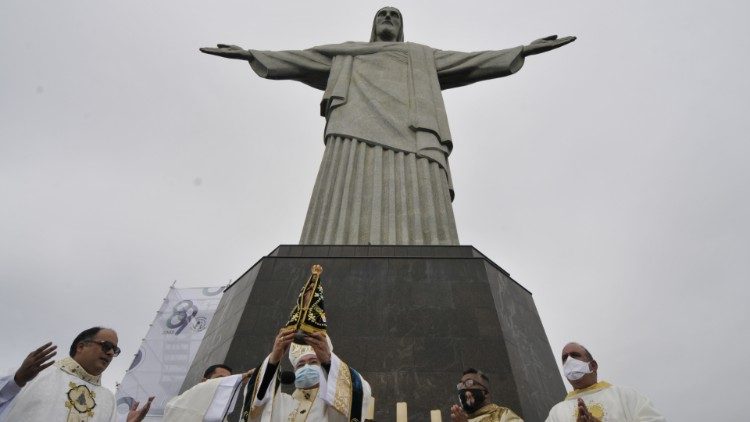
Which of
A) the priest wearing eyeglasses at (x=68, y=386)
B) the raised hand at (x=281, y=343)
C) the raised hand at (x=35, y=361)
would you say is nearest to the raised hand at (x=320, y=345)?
the raised hand at (x=281, y=343)

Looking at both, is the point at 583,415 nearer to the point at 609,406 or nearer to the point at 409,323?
the point at 609,406

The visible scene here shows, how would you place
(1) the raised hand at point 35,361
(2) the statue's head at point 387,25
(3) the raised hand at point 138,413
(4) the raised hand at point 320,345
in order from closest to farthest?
(1) the raised hand at point 35,361, (4) the raised hand at point 320,345, (3) the raised hand at point 138,413, (2) the statue's head at point 387,25

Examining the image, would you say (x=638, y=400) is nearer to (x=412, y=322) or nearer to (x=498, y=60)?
(x=412, y=322)

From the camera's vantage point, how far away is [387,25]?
40.2 feet

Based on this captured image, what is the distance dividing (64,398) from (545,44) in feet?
34.3

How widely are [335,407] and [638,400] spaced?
2.02 m

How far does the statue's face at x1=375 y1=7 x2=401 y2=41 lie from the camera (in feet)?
40.0

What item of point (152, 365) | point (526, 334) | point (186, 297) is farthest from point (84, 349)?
point (186, 297)

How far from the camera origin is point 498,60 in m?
11.0

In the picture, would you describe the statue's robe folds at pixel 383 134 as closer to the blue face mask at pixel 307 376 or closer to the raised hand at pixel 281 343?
the blue face mask at pixel 307 376

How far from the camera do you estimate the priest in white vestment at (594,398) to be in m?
3.29

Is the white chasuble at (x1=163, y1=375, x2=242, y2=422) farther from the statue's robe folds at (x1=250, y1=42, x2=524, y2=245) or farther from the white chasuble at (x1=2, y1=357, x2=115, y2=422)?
the statue's robe folds at (x1=250, y1=42, x2=524, y2=245)

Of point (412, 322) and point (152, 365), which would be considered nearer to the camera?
point (412, 322)

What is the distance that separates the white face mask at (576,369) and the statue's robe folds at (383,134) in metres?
4.08
